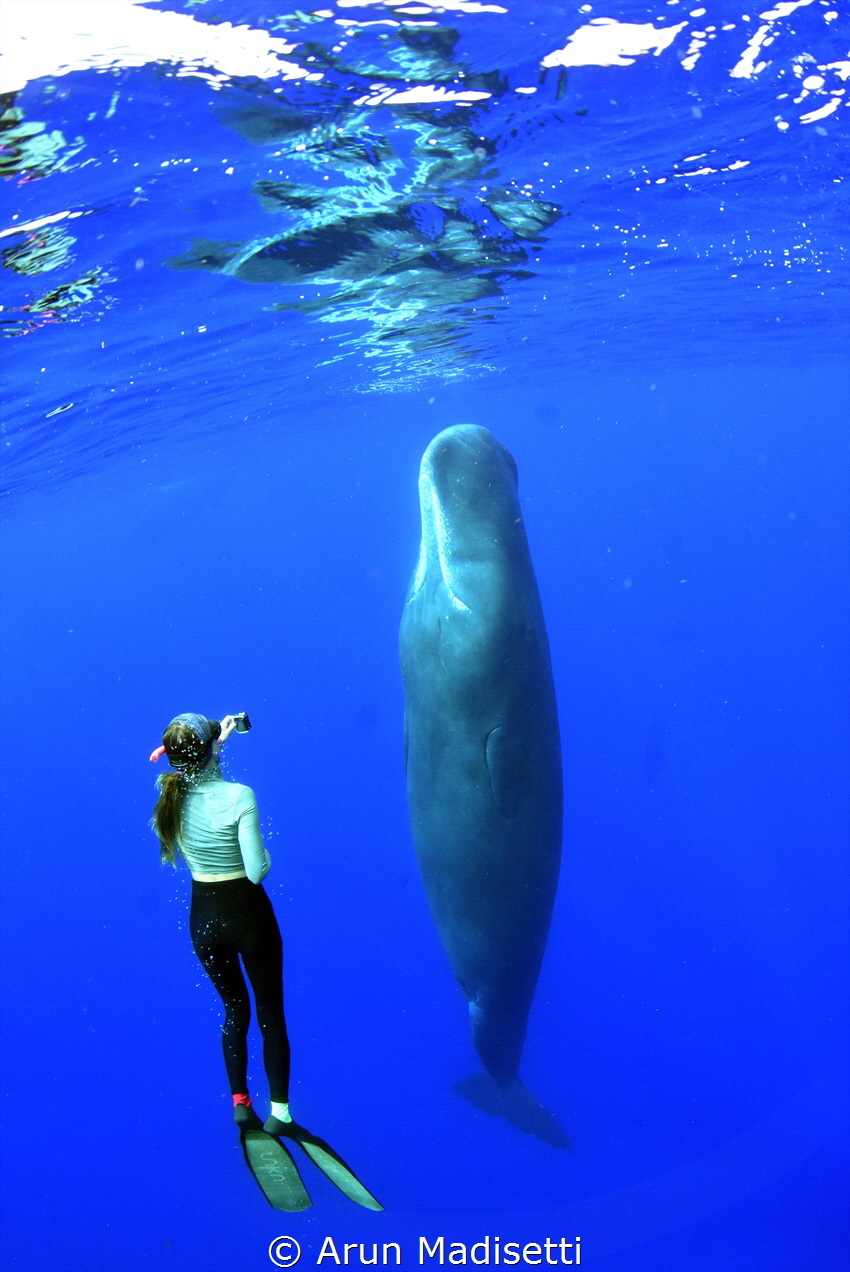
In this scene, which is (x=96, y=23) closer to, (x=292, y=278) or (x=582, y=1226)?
(x=292, y=278)

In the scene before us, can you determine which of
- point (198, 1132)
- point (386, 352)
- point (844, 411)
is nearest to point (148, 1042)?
point (198, 1132)

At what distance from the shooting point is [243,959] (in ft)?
14.5

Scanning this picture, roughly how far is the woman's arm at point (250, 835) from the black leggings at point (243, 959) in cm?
20

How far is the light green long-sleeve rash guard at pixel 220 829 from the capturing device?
13.8 ft

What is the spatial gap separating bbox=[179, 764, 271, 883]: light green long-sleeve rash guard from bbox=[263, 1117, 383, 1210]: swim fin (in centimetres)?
124

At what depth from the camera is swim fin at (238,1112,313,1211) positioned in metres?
4.19

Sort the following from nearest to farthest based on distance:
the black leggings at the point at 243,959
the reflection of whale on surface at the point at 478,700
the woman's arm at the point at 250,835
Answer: the woman's arm at the point at 250,835, the black leggings at the point at 243,959, the reflection of whale on surface at the point at 478,700

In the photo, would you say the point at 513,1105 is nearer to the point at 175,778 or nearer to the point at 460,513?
the point at 460,513

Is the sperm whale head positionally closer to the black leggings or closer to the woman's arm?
the woman's arm

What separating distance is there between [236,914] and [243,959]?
0.29 meters

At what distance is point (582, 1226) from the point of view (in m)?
11.7

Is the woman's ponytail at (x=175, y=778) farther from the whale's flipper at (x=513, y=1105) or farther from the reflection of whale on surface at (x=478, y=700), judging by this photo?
the whale's flipper at (x=513, y=1105)

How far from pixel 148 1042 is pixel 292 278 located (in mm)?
18970

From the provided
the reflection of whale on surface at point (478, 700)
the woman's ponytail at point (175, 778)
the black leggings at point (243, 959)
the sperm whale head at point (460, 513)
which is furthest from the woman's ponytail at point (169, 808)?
the sperm whale head at point (460, 513)
